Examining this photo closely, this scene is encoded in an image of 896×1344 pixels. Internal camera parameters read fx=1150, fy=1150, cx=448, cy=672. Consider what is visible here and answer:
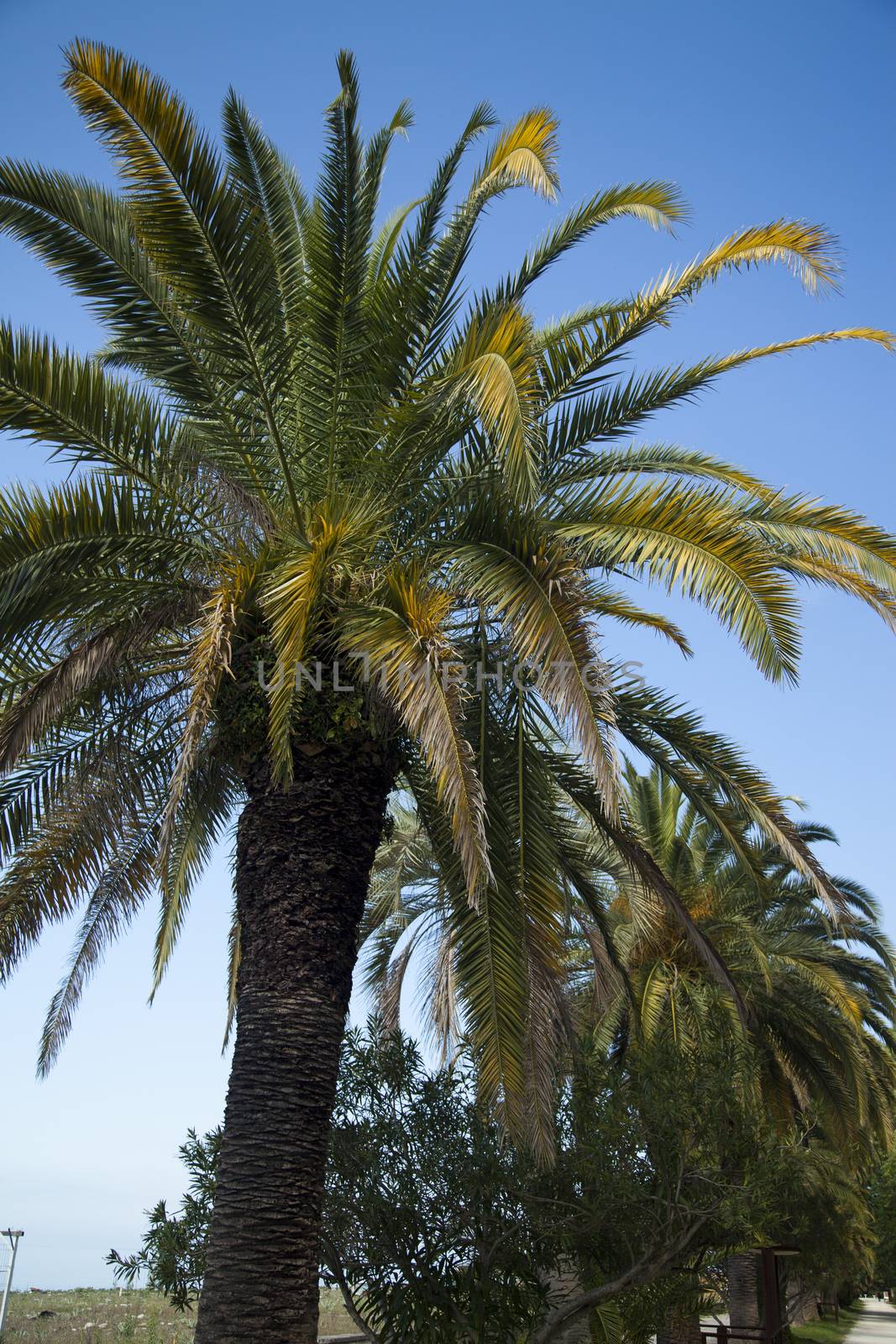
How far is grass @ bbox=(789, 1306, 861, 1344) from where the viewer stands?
2979cm

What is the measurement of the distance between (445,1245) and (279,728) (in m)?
4.58

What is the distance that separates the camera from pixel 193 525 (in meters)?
8.45

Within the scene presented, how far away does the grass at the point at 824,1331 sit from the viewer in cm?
2979

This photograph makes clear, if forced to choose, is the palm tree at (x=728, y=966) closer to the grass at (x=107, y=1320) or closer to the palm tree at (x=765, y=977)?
the palm tree at (x=765, y=977)

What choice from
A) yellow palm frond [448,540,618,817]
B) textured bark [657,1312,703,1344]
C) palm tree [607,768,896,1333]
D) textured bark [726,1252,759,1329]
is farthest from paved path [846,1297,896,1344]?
yellow palm frond [448,540,618,817]

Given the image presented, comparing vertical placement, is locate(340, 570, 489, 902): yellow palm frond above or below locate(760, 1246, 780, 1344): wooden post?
above

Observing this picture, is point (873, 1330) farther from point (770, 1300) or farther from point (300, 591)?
point (300, 591)

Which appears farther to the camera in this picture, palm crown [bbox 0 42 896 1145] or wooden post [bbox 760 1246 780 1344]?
wooden post [bbox 760 1246 780 1344]

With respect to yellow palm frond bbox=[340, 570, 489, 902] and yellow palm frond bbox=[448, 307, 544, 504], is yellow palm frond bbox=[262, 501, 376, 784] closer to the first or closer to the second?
yellow palm frond bbox=[340, 570, 489, 902]

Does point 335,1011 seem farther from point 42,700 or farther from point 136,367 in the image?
point 136,367

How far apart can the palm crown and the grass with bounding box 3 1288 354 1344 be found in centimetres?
513

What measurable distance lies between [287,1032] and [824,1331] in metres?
37.0

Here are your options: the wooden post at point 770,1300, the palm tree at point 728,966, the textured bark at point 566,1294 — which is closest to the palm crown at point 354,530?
the textured bark at point 566,1294

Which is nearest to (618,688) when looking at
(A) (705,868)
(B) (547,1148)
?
(B) (547,1148)
